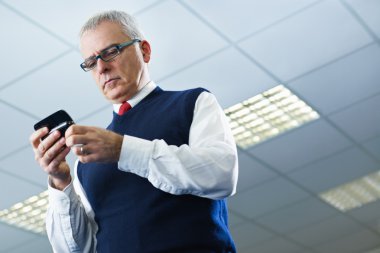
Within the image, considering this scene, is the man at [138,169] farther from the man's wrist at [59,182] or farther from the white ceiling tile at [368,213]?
the white ceiling tile at [368,213]

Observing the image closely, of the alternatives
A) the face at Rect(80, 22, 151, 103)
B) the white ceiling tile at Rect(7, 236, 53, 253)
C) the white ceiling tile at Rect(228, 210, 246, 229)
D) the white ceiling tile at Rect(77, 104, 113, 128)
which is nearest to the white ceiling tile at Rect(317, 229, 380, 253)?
the white ceiling tile at Rect(228, 210, 246, 229)

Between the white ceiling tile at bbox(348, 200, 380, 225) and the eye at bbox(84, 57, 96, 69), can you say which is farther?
the white ceiling tile at bbox(348, 200, 380, 225)

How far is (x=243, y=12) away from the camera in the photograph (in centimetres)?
352

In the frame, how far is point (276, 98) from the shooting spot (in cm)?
444

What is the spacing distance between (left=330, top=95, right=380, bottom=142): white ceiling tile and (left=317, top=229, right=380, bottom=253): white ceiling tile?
7.34ft

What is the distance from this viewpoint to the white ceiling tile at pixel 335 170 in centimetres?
532

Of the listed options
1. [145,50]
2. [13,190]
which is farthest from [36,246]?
[145,50]

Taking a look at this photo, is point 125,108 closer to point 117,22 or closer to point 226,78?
point 117,22

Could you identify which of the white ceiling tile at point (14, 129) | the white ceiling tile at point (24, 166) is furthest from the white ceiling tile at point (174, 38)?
the white ceiling tile at point (24, 166)

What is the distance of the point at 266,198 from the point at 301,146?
35.5 inches

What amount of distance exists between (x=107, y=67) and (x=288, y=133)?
3357 mm

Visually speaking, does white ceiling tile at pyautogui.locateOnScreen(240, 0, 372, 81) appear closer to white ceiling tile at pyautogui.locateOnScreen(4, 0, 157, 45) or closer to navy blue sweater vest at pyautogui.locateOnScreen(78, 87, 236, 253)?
white ceiling tile at pyautogui.locateOnScreen(4, 0, 157, 45)

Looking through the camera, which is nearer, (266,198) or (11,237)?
(11,237)

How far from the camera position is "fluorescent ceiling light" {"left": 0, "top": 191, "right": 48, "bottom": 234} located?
5.08 meters
